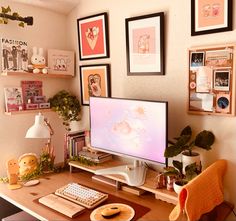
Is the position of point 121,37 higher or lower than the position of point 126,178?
higher

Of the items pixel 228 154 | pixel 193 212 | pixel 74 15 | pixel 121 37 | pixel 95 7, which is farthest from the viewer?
pixel 74 15

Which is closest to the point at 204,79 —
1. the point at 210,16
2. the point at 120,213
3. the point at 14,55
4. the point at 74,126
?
the point at 210,16

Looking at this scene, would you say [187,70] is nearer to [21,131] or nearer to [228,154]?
[228,154]

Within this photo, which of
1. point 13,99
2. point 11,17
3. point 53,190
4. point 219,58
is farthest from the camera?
point 13,99

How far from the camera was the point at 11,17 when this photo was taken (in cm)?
190

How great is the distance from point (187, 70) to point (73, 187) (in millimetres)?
1069

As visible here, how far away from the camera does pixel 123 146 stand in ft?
5.65

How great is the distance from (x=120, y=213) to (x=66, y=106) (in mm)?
1119

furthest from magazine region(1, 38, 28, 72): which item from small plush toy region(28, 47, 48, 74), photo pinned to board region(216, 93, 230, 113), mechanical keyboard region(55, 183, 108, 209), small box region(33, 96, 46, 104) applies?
photo pinned to board region(216, 93, 230, 113)

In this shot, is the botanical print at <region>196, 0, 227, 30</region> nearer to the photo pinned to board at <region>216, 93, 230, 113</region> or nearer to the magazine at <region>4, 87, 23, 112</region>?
the photo pinned to board at <region>216, 93, 230, 113</region>

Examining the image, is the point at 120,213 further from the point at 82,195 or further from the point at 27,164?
the point at 27,164

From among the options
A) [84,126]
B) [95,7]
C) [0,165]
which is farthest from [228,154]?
[0,165]

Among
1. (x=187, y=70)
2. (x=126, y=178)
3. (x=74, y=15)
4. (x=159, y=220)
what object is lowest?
(x=159, y=220)

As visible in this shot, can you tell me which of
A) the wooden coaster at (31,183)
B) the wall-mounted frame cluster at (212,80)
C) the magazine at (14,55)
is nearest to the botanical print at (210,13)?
the wall-mounted frame cluster at (212,80)
